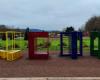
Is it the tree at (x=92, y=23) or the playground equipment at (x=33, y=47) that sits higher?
the tree at (x=92, y=23)

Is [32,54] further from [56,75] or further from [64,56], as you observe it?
[56,75]

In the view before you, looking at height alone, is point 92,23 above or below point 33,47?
above

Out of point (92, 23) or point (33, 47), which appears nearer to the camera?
point (33, 47)

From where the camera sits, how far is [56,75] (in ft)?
48.1

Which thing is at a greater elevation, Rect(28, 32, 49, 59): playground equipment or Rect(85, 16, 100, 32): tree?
Rect(85, 16, 100, 32): tree

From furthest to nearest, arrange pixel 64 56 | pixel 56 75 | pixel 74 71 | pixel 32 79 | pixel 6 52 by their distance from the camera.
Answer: pixel 64 56 → pixel 6 52 → pixel 74 71 → pixel 56 75 → pixel 32 79

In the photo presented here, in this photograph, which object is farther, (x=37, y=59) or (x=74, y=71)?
(x=37, y=59)

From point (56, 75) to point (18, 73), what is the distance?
173cm

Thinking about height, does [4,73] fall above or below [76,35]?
below

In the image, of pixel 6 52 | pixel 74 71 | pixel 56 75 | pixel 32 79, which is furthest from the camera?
pixel 6 52

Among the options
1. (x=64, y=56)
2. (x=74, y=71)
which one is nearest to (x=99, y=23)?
(x=64, y=56)

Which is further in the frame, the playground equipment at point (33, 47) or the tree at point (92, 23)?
the tree at point (92, 23)

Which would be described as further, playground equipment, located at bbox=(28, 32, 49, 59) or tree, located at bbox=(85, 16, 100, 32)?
tree, located at bbox=(85, 16, 100, 32)

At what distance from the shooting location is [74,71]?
629 inches
